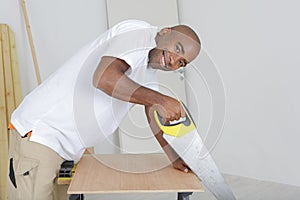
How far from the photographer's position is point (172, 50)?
4.09 feet

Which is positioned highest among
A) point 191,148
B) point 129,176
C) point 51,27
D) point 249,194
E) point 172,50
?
point 51,27

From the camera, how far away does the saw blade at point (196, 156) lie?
4.01 feet

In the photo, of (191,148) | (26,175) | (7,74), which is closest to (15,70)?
(7,74)

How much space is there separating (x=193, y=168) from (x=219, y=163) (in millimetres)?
2083

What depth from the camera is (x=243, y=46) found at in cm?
298

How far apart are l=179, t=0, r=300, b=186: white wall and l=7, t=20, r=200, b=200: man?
1.58 m

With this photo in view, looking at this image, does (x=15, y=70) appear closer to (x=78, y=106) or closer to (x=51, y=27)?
(x=51, y=27)

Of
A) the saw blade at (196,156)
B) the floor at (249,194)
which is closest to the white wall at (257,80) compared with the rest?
the floor at (249,194)

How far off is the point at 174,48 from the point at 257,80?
71.3 inches

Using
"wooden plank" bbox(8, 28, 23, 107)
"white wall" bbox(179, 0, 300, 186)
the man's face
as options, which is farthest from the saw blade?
"wooden plank" bbox(8, 28, 23, 107)

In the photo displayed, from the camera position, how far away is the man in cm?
125

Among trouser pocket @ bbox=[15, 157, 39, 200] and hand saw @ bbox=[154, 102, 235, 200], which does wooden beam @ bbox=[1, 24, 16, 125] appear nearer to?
trouser pocket @ bbox=[15, 157, 39, 200]

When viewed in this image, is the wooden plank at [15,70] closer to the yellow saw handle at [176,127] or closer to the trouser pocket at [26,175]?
the trouser pocket at [26,175]

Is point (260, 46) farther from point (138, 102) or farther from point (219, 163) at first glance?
point (138, 102)
